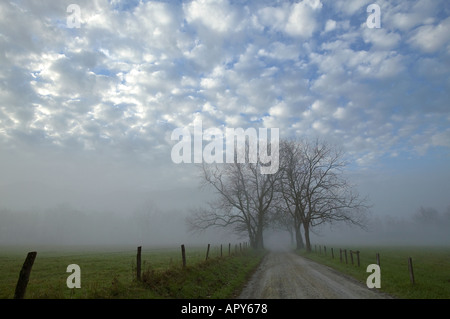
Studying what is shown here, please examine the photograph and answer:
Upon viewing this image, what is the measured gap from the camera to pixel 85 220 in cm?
16088

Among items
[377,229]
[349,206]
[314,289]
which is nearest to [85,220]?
[349,206]

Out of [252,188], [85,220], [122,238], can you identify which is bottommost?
[122,238]

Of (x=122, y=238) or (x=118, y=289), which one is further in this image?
(x=122, y=238)

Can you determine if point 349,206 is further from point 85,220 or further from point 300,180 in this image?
point 85,220
